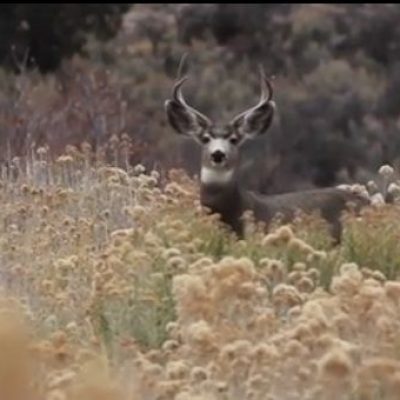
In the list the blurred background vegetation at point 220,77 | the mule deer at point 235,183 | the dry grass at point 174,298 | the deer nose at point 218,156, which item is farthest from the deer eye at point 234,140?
the blurred background vegetation at point 220,77

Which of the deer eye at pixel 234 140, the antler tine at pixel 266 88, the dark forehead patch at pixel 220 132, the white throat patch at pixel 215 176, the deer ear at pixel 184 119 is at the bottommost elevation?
the white throat patch at pixel 215 176

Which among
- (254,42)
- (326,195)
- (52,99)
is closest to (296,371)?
(326,195)

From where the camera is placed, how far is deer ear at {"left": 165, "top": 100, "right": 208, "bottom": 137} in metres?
12.5

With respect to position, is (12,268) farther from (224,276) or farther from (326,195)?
(326,195)

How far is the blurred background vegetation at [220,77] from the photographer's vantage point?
73.7 ft

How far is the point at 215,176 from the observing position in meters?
12.2

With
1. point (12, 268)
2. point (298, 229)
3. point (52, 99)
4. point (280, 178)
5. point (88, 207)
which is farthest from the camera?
point (280, 178)

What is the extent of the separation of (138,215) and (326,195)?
2226 mm

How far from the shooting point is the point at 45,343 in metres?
7.49

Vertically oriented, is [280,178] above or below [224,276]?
below

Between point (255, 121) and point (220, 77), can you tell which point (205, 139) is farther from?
point (220, 77)

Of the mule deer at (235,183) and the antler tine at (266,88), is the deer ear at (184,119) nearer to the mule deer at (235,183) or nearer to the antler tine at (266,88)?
the mule deer at (235,183)

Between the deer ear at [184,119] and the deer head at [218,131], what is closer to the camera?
the deer head at [218,131]

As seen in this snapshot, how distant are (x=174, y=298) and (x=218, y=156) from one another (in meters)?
3.44
